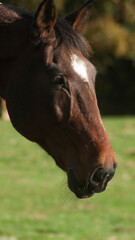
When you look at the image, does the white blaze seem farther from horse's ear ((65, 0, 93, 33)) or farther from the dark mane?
horse's ear ((65, 0, 93, 33))

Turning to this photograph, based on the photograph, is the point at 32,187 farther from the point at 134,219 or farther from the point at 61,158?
the point at 61,158

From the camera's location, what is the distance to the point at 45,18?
8.64 ft

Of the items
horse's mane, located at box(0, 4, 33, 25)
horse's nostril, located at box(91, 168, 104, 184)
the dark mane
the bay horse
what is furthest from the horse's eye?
horse's nostril, located at box(91, 168, 104, 184)

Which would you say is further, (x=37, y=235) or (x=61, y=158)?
(x=37, y=235)

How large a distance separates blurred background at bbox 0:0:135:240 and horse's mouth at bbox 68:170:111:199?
0.62 ft

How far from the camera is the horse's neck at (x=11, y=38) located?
2691 mm

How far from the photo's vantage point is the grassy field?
650 centimetres

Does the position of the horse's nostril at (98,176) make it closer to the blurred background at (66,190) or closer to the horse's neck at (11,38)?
the blurred background at (66,190)

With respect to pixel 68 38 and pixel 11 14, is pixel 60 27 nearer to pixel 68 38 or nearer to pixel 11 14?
pixel 68 38

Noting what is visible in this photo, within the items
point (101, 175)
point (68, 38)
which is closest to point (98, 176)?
point (101, 175)

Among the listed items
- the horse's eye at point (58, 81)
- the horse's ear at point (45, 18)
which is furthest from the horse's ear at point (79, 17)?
the horse's eye at point (58, 81)

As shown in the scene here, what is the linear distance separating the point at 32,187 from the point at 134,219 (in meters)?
2.91

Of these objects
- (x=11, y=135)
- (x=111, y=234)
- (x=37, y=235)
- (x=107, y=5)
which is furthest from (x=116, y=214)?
(x=107, y=5)

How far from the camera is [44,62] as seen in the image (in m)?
2.64
